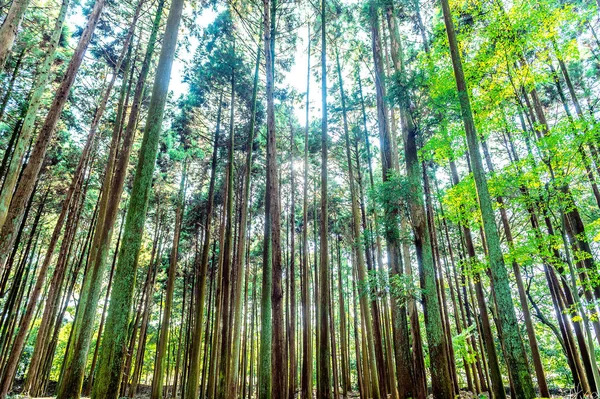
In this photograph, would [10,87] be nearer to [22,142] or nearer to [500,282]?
[22,142]

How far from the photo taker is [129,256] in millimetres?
3480

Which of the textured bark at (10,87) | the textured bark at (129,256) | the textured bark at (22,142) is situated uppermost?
the textured bark at (10,87)

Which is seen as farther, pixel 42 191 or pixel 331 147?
pixel 331 147

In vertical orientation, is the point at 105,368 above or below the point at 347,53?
below

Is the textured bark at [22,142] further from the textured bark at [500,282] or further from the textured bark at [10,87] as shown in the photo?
the textured bark at [500,282]

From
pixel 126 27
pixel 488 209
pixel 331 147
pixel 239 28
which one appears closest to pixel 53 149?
pixel 126 27

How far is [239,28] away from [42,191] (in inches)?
482

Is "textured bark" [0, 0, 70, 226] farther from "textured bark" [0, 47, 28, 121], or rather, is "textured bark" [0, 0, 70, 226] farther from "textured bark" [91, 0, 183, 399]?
"textured bark" [91, 0, 183, 399]

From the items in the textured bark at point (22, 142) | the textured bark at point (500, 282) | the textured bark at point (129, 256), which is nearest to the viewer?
the textured bark at point (129, 256)

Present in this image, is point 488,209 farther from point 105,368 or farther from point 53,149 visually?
point 53,149

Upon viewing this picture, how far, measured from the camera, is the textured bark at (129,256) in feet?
10.5

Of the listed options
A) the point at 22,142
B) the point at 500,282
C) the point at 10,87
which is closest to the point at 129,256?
the point at 22,142

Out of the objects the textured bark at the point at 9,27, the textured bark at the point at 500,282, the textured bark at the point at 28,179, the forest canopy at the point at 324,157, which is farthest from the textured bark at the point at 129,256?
the textured bark at the point at 500,282

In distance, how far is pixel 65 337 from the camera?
28016mm
